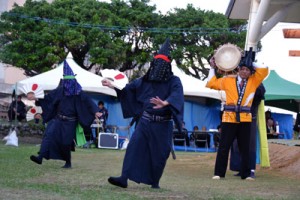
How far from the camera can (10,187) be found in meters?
8.48

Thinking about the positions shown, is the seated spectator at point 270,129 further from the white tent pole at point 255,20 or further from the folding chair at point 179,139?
the white tent pole at point 255,20

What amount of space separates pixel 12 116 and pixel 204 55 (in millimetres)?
18643

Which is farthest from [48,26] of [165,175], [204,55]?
[165,175]

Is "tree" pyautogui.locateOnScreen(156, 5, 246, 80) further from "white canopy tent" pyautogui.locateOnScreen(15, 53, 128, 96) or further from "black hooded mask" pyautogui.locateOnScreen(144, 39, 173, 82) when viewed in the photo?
"black hooded mask" pyautogui.locateOnScreen(144, 39, 173, 82)

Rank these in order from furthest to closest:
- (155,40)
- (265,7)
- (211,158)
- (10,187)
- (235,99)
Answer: (155,40) → (211,158) → (265,7) → (235,99) → (10,187)

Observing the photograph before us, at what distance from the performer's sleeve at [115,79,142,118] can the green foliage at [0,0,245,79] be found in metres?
29.0

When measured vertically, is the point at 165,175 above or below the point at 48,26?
below

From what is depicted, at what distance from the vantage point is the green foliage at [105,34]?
3856cm

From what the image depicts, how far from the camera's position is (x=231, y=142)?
38.0 feet

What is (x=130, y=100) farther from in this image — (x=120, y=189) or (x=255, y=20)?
(x=255, y=20)

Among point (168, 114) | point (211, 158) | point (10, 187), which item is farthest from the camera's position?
point (211, 158)

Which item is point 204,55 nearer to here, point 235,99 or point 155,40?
point 155,40

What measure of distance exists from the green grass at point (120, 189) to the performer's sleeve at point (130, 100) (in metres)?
0.97

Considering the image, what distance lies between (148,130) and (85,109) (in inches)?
166
